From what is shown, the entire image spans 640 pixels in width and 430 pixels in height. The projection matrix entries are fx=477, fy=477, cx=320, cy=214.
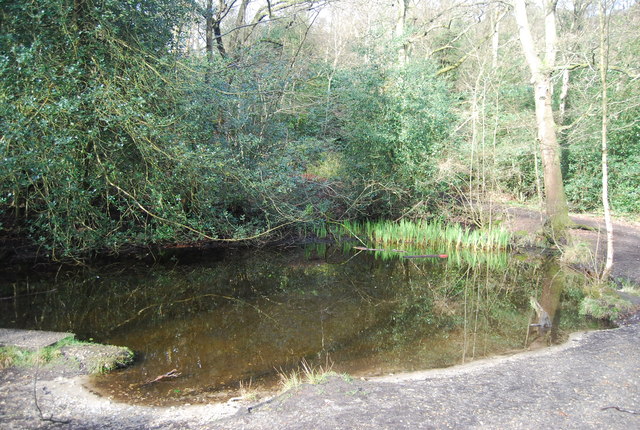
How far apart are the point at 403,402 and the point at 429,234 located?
836cm

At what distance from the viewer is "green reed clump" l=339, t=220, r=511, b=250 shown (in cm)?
1118

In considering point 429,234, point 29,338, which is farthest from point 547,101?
point 29,338

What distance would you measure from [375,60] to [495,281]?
6422mm

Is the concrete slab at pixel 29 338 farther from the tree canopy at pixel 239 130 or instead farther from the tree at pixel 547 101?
the tree at pixel 547 101

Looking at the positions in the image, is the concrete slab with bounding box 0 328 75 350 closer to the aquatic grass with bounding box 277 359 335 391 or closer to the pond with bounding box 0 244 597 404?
the pond with bounding box 0 244 597 404

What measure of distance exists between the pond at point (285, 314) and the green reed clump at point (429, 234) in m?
0.58

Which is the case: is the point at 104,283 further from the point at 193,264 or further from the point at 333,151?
the point at 333,151

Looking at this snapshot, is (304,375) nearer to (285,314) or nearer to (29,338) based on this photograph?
(285,314)

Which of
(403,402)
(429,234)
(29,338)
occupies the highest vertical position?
(429,234)

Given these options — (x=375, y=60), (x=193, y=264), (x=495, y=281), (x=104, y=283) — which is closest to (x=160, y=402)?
(x=104, y=283)

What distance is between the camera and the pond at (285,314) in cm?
518

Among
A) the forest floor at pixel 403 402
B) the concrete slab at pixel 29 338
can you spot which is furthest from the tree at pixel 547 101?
the concrete slab at pixel 29 338

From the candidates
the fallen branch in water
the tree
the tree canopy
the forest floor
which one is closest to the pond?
the fallen branch in water

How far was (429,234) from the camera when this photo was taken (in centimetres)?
1185
